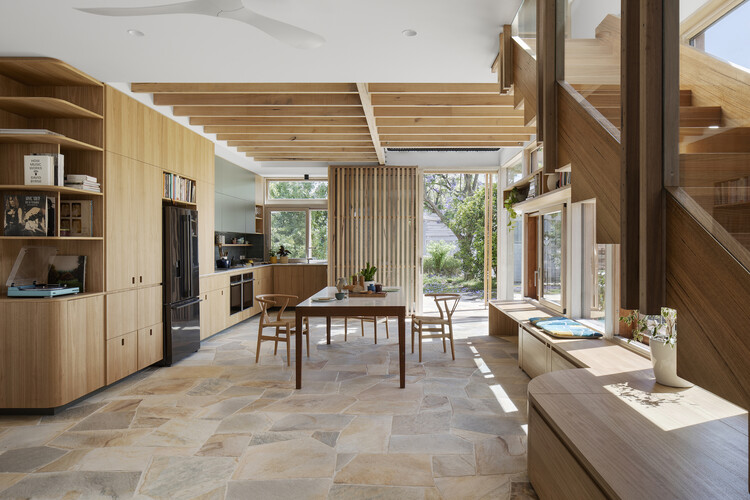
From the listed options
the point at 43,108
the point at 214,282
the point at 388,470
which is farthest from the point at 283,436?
the point at 214,282

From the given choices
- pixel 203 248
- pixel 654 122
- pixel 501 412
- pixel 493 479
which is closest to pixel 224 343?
pixel 203 248

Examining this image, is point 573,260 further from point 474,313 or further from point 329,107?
point 474,313

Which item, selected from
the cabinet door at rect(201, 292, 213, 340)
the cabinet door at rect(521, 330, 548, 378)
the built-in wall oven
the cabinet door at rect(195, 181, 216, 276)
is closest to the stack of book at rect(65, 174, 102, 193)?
the cabinet door at rect(195, 181, 216, 276)

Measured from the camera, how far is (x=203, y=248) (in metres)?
6.08

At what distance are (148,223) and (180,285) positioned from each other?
832 millimetres

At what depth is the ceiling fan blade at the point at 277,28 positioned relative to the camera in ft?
8.10

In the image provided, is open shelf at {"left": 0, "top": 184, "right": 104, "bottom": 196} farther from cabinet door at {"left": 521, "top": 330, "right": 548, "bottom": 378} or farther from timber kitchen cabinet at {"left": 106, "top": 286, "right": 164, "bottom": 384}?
cabinet door at {"left": 521, "top": 330, "right": 548, "bottom": 378}

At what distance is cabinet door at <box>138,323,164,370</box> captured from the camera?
4566 millimetres

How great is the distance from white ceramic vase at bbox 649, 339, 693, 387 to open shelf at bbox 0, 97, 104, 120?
15.0 feet

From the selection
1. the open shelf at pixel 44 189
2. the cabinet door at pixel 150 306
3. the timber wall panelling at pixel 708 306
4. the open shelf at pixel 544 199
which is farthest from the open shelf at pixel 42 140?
the open shelf at pixel 544 199

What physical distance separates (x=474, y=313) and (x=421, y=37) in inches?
248

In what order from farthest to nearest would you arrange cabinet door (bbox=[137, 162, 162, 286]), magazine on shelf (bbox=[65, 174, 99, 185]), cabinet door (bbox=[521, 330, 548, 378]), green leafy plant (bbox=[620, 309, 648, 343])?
cabinet door (bbox=[137, 162, 162, 286])
cabinet door (bbox=[521, 330, 548, 378])
magazine on shelf (bbox=[65, 174, 99, 185])
green leafy plant (bbox=[620, 309, 648, 343])

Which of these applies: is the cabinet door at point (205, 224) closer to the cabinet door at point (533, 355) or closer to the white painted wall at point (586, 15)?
the cabinet door at point (533, 355)

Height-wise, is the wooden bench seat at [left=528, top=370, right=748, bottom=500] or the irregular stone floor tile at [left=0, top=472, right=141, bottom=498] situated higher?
the wooden bench seat at [left=528, top=370, right=748, bottom=500]
